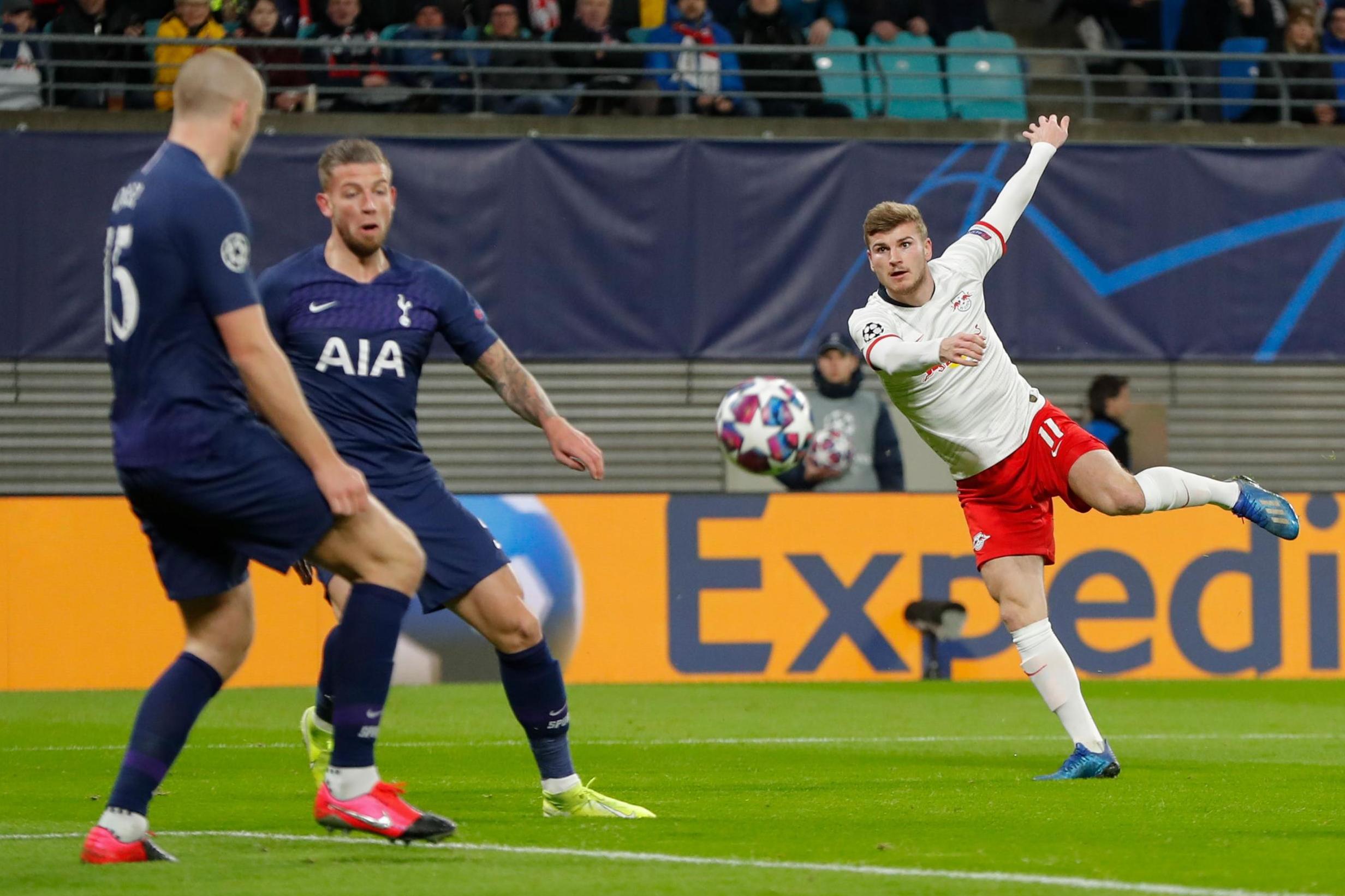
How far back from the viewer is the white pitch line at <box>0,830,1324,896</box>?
4.64 meters

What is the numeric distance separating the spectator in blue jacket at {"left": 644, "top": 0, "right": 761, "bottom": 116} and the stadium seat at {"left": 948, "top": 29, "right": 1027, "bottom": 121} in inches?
79.5

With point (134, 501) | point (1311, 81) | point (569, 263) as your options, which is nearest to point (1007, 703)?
point (569, 263)

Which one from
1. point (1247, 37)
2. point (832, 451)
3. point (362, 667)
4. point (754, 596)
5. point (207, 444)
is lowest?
point (754, 596)

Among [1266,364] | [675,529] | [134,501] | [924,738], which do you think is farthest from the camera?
[1266,364]

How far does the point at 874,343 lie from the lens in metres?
7.48

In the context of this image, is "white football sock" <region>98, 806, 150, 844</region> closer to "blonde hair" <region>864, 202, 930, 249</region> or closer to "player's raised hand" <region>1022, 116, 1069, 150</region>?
"blonde hair" <region>864, 202, 930, 249</region>

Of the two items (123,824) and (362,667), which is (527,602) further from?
(123,824)

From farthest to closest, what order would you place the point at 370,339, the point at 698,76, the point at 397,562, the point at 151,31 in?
the point at 698,76 → the point at 151,31 → the point at 370,339 → the point at 397,562

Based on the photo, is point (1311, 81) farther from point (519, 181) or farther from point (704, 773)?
point (704, 773)

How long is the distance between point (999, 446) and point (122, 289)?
12.8 feet

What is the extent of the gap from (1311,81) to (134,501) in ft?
49.9

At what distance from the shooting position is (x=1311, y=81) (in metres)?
18.1

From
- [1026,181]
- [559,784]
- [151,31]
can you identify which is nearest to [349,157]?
[559,784]

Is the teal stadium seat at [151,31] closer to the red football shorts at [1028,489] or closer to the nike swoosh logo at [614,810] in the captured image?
the red football shorts at [1028,489]
